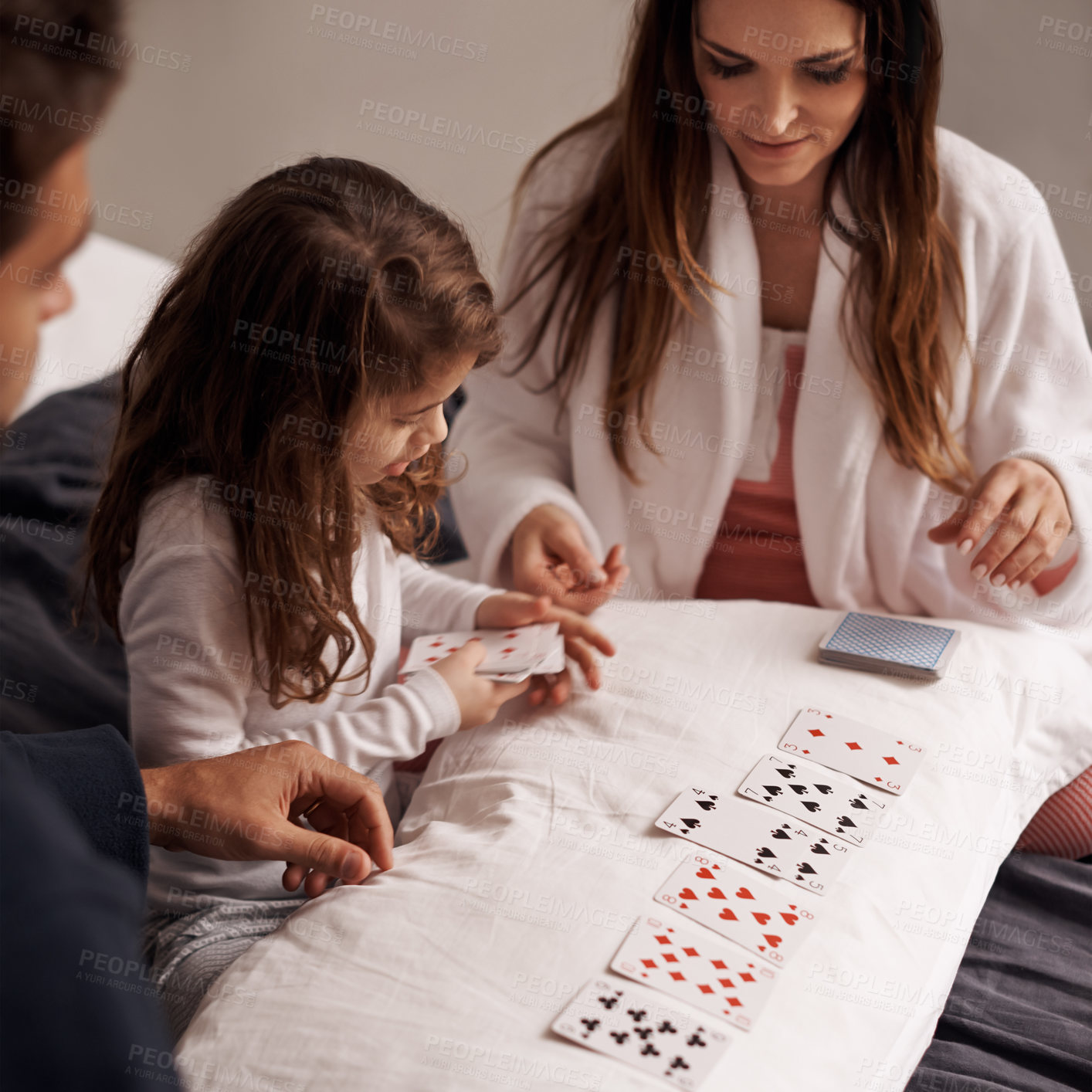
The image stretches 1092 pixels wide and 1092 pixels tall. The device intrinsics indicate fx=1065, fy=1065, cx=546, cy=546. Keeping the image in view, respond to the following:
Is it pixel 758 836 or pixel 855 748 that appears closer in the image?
pixel 758 836

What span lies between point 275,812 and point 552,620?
0.47 meters

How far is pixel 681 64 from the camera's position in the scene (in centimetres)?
149

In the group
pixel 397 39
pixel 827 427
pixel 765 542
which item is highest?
pixel 397 39

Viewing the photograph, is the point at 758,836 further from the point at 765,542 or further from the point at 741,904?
the point at 765,542

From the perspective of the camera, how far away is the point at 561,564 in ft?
5.30

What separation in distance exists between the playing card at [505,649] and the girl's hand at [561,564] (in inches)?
6.1

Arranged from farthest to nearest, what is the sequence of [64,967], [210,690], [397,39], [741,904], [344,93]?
[344,93] → [397,39] → [210,690] → [741,904] → [64,967]

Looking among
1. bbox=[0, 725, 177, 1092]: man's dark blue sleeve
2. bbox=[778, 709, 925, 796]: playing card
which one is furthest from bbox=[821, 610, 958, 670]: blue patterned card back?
bbox=[0, 725, 177, 1092]: man's dark blue sleeve

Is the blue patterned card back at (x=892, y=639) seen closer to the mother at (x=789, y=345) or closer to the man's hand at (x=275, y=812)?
the mother at (x=789, y=345)

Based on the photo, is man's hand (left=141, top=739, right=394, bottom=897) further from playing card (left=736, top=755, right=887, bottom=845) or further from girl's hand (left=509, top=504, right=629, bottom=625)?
girl's hand (left=509, top=504, right=629, bottom=625)

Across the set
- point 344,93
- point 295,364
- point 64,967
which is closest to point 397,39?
point 344,93

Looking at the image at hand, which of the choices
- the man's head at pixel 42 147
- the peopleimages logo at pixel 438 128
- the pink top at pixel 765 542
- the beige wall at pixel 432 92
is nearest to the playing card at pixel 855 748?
the pink top at pixel 765 542

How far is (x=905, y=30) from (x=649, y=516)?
767mm

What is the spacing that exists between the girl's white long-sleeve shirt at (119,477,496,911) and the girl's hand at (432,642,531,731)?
19 mm
